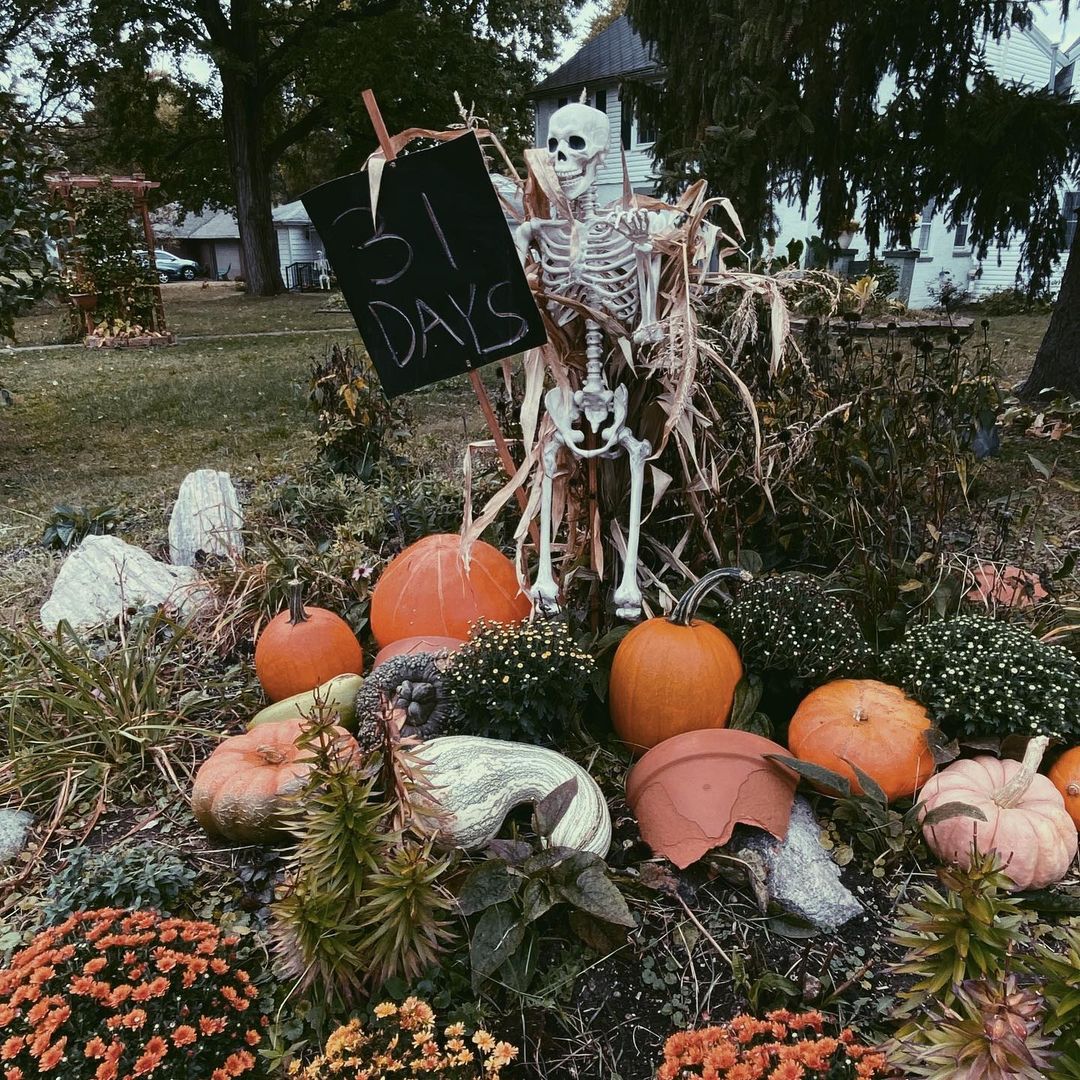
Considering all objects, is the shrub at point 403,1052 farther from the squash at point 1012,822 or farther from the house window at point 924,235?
the house window at point 924,235

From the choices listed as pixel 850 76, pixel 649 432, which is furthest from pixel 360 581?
pixel 850 76

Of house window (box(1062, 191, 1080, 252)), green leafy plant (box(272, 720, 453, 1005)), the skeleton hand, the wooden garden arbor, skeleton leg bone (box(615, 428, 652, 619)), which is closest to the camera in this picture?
green leafy plant (box(272, 720, 453, 1005))

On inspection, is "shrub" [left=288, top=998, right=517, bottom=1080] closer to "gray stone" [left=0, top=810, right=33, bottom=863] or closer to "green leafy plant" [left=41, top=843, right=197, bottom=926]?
"green leafy plant" [left=41, top=843, right=197, bottom=926]

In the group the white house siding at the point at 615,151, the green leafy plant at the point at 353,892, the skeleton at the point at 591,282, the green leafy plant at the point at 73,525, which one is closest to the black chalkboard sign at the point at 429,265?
the skeleton at the point at 591,282

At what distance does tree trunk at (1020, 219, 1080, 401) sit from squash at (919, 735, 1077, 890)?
5.39m

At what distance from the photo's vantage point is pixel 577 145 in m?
2.43

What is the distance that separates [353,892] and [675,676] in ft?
3.60

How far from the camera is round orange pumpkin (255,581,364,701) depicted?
2.71 m

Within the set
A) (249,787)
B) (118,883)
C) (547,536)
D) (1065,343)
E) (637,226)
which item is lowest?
(118,883)

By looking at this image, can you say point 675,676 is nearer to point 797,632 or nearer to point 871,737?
point 797,632

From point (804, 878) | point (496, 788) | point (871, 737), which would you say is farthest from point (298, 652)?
point (871, 737)

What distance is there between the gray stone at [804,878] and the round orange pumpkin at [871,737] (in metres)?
0.25

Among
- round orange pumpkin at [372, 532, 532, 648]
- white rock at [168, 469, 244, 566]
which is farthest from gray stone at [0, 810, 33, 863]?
white rock at [168, 469, 244, 566]

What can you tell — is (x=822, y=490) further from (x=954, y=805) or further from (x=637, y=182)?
(x=637, y=182)
